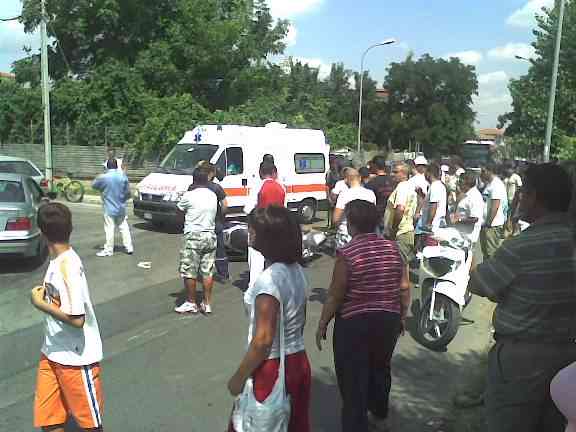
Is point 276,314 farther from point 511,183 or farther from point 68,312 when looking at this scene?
point 511,183

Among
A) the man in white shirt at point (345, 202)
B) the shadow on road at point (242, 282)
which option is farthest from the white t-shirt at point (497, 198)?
the shadow on road at point (242, 282)

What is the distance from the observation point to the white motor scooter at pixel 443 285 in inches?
229

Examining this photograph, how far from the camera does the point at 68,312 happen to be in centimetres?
312

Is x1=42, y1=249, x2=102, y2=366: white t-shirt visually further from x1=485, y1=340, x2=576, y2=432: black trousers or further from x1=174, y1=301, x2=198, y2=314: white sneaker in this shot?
x1=174, y1=301, x2=198, y2=314: white sneaker

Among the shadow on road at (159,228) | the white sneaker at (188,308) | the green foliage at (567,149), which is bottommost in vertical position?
the white sneaker at (188,308)

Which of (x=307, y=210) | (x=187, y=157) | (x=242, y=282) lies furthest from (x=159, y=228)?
(x=242, y=282)

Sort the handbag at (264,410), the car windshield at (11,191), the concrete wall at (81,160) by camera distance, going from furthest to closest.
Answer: the concrete wall at (81,160) < the car windshield at (11,191) < the handbag at (264,410)

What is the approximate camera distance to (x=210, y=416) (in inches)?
166

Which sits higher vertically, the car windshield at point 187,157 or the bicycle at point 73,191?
the car windshield at point 187,157

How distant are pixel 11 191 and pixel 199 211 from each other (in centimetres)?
388

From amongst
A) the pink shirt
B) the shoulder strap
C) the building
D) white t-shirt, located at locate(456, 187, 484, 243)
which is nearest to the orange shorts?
the shoulder strap

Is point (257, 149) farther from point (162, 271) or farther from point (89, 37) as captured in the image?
point (89, 37)

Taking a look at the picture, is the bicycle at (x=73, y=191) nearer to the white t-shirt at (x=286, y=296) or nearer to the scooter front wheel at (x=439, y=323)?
the scooter front wheel at (x=439, y=323)

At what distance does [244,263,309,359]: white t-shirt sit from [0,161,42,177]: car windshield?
520 inches
